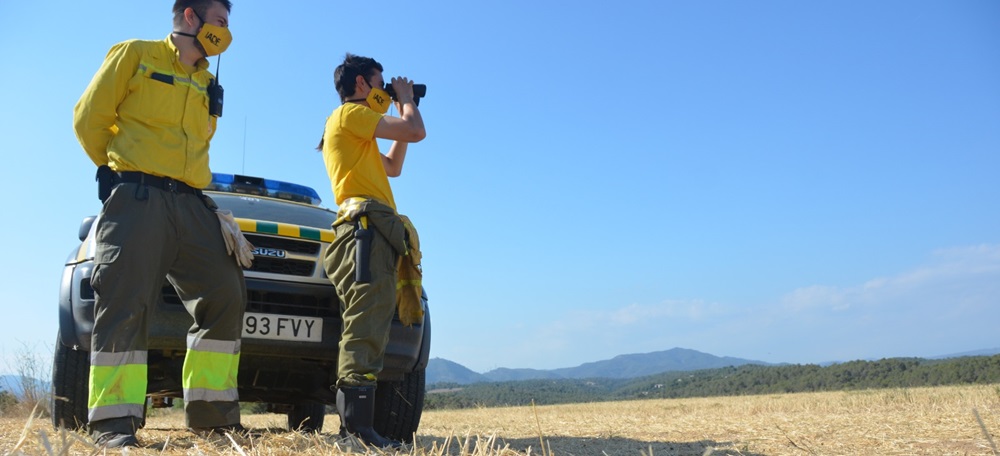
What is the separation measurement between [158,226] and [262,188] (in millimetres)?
2192

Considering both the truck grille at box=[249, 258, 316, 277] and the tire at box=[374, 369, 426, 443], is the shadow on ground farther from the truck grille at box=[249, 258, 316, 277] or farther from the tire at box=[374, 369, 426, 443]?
the truck grille at box=[249, 258, 316, 277]

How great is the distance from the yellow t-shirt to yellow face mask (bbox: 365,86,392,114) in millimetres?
209

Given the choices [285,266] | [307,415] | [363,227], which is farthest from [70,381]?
[307,415]

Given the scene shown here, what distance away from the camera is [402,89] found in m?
3.96

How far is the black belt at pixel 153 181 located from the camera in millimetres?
3270

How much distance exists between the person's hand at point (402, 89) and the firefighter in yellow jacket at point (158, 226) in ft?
2.79

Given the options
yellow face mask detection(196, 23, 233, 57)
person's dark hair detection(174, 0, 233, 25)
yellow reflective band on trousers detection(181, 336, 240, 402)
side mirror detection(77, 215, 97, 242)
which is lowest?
yellow reflective band on trousers detection(181, 336, 240, 402)

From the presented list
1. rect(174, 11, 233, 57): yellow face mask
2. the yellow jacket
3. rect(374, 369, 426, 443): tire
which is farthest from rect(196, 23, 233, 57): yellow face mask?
rect(374, 369, 426, 443): tire

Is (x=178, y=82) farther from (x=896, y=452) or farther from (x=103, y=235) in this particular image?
(x=896, y=452)

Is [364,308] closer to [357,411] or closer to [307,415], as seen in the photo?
[357,411]

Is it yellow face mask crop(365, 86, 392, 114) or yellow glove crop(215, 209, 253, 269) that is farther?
yellow face mask crop(365, 86, 392, 114)

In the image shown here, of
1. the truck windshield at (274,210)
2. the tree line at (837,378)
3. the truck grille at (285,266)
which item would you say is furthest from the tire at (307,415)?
the tree line at (837,378)

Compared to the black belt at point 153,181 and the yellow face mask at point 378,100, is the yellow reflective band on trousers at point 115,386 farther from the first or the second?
the yellow face mask at point 378,100

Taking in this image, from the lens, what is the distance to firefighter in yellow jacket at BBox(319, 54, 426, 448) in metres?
3.48
